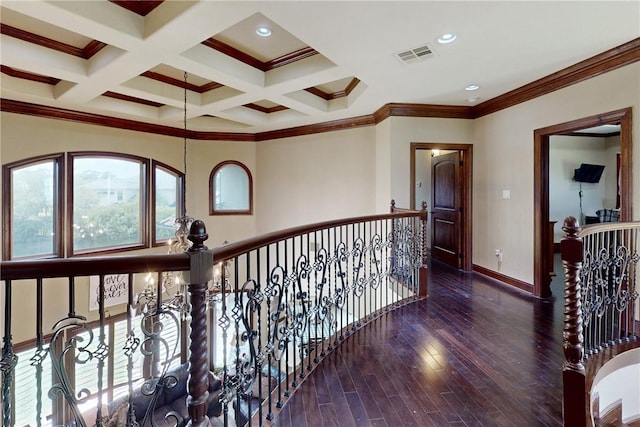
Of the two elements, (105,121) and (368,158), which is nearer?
(105,121)

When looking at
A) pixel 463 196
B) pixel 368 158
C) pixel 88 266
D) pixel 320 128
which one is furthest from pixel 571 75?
pixel 88 266

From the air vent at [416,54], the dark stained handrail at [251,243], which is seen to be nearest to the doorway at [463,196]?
the air vent at [416,54]

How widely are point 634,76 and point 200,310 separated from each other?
4.29 m

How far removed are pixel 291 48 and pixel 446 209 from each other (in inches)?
154

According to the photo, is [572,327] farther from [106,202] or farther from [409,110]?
[106,202]

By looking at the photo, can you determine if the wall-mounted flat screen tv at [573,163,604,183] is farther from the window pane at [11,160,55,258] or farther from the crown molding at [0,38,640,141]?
the window pane at [11,160,55,258]

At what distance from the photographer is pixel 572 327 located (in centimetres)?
196

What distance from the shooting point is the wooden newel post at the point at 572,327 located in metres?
1.88

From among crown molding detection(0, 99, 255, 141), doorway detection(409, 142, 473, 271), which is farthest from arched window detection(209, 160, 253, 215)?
doorway detection(409, 142, 473, 271)

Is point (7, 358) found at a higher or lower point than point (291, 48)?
lower

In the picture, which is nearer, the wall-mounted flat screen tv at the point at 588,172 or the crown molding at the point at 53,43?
the crown molding at the point at 53,43

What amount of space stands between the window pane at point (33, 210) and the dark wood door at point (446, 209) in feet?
21.2

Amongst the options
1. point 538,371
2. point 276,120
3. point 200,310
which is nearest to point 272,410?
point 200,310

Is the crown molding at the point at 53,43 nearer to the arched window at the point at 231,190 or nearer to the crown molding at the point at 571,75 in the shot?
the arched window at the point at 231,190
